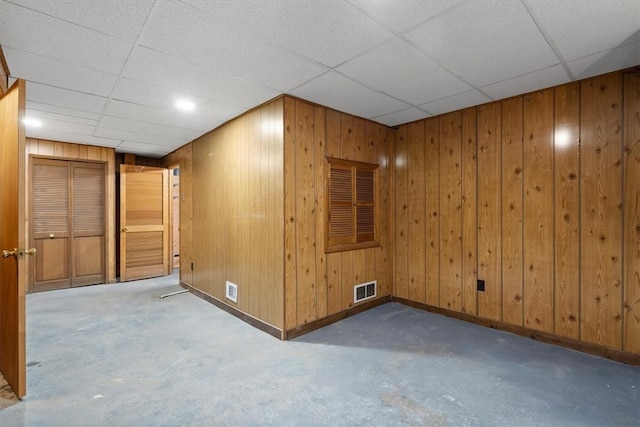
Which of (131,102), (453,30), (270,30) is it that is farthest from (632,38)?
(131,102)

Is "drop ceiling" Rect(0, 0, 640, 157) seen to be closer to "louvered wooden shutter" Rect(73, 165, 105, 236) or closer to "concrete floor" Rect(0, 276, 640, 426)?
"louvered wooden shutter" Rect(73, 165, 105, 236)

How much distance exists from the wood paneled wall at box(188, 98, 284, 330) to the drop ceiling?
0.41 metres

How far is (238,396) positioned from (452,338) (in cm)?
210

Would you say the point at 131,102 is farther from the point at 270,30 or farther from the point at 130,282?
the point at 130,282

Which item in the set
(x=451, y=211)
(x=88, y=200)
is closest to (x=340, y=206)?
(x=451, y=211)

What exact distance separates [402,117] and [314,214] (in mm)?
1699

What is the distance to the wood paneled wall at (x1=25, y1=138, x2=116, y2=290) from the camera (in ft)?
16.0

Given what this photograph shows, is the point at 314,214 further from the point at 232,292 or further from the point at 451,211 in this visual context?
the point at 451,211

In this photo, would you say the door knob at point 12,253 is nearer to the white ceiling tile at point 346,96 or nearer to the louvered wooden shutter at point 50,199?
the white ceiling tile at point 346,96

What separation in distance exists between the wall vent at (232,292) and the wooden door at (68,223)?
321cm

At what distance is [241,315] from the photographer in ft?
12.0

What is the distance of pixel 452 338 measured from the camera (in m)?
3.08

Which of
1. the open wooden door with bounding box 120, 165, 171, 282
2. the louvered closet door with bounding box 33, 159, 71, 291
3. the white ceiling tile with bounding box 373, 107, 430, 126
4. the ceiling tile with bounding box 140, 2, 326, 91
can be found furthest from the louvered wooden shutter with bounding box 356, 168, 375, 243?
the louvered closet door with bounding box 33, 159, 71, 291

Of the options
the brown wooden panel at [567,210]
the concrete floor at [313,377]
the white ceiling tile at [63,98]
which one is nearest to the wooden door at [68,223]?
the concrete floor at [313,377]
